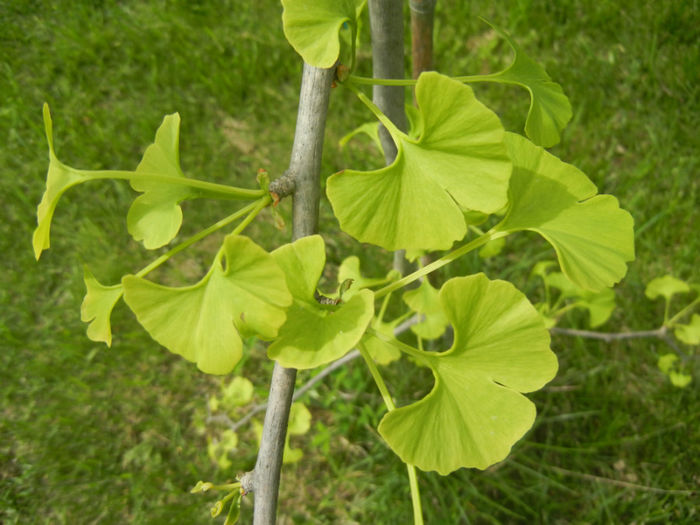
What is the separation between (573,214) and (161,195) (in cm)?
45

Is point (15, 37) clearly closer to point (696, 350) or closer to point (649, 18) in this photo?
point (649, 18)

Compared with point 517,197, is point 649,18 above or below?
below

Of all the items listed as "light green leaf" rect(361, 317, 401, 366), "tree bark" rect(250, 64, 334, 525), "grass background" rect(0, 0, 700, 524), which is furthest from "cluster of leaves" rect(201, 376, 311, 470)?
"tree bark" rect(250, 64, 334, 525)

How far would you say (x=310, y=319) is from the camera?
52 cm

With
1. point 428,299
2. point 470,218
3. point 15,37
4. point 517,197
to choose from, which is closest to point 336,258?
point 428,299

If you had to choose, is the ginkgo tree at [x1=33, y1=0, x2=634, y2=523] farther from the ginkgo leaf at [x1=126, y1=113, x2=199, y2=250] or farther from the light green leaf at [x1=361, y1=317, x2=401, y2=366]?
the light green leaf at [x1=361, y1=317, x2=401, y2=366]

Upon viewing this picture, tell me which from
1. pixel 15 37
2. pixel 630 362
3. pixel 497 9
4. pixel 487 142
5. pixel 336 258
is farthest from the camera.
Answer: pixel 15 37

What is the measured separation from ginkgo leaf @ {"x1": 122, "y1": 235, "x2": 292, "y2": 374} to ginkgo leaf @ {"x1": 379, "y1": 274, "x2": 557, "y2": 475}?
162 millimetres

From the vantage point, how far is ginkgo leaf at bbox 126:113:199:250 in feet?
1.91

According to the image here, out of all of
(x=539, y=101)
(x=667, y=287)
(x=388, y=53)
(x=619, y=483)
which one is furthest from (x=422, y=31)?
(x=619, y=483)

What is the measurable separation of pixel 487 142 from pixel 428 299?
553mm

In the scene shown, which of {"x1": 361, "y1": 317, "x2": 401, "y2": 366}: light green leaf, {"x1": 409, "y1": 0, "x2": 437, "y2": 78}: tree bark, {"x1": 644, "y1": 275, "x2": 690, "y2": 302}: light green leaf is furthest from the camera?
{"x1": 644, "y1": 275, "x2": 690, "y2": 302}: light green leaf

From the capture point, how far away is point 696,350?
5.53 ft

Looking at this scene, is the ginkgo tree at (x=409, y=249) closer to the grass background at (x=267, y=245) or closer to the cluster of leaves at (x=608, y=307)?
the cluster of leaves at (x=608, y=307)
